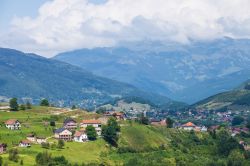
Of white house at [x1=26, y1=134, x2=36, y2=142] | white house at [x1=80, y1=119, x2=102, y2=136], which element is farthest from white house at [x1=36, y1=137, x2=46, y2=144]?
white house at [x1=80, y1=119, x2=102, y2=136]

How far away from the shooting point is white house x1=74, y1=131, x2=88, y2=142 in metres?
163

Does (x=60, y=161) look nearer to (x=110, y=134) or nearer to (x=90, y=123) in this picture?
(x=110, y=134)

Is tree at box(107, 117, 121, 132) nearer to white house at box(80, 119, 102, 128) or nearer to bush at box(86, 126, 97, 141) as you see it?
bush at box(86, 126, 97, 141)

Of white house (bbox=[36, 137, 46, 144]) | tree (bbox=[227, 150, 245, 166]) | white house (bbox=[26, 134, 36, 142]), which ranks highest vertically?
white house (bbox=[26, 134, 36, 142])

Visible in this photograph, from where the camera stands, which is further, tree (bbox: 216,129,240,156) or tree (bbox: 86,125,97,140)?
tree (bbox: 216,129,240,156)

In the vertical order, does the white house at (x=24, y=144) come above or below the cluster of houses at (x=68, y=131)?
below

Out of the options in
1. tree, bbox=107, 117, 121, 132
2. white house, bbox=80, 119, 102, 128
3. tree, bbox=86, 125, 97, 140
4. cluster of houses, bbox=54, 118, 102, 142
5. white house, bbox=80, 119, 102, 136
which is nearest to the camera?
cluster of houses, bbox=54, 118, 102, 142

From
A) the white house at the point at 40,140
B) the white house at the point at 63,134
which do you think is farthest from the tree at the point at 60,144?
the white house at the point at 63,134

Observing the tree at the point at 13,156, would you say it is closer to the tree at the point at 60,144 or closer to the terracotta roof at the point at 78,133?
the tree at the point at 60,144

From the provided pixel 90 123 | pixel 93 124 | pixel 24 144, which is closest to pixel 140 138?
pixel 93 124

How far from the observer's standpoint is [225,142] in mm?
179750

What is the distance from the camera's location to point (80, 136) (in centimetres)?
16288

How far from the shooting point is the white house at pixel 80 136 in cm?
16255

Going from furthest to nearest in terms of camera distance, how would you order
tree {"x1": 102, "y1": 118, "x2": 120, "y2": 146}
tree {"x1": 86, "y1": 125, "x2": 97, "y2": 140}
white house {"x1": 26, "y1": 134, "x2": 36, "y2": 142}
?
tree {"x1": 102, "y1": 118, "x2": 120, "y2": 146} → tree {"x1": 86, "y1": 125, "x2": 97, "y2": 140} → white house {"x1": 26, "y1": 134, "x2": 36, "y2": 142}
